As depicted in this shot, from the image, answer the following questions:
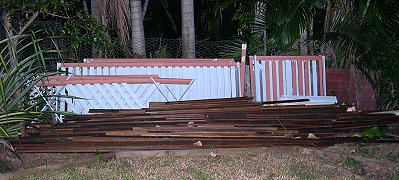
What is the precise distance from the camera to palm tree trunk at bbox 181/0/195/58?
13.2 m

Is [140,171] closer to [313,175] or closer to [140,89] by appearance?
[313,175]

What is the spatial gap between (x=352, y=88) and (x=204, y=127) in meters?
4.36

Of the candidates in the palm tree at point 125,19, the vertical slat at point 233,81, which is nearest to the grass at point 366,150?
the vertical slat at point 233,81

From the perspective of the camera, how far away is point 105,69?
10.8 m

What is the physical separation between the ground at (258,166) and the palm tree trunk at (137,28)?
5.46 m

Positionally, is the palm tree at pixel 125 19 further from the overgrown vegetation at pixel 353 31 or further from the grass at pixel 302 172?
the grass at pixel 302 172

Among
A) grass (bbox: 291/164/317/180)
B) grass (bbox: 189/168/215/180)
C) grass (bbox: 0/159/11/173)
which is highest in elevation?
grass (bbox: 0/159/11/173)

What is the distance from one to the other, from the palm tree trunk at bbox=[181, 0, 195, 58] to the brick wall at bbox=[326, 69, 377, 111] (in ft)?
9.62

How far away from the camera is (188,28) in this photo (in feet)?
43.5

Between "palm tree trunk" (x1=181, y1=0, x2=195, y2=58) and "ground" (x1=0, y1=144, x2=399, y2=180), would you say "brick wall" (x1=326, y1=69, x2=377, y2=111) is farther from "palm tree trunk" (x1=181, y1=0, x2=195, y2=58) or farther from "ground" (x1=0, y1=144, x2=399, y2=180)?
"ground" (x1=0, y1=144, x2=399, y2=180)

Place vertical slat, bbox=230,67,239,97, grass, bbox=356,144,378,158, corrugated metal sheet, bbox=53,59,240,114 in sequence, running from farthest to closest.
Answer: vertical slat, bbox=230,67,239,97, corrugated metal sheet, bbox=53,59,240,114, grass, bbox=356,144,378,158

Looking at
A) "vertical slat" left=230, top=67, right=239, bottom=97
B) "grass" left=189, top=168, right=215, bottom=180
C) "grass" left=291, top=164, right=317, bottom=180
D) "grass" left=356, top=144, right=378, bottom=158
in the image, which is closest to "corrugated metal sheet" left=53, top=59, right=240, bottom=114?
"vertical slat" left=230, top=67, right=239, bottom=97

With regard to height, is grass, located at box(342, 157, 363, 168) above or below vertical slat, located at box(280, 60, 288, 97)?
below

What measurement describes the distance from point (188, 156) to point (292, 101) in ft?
8.34
